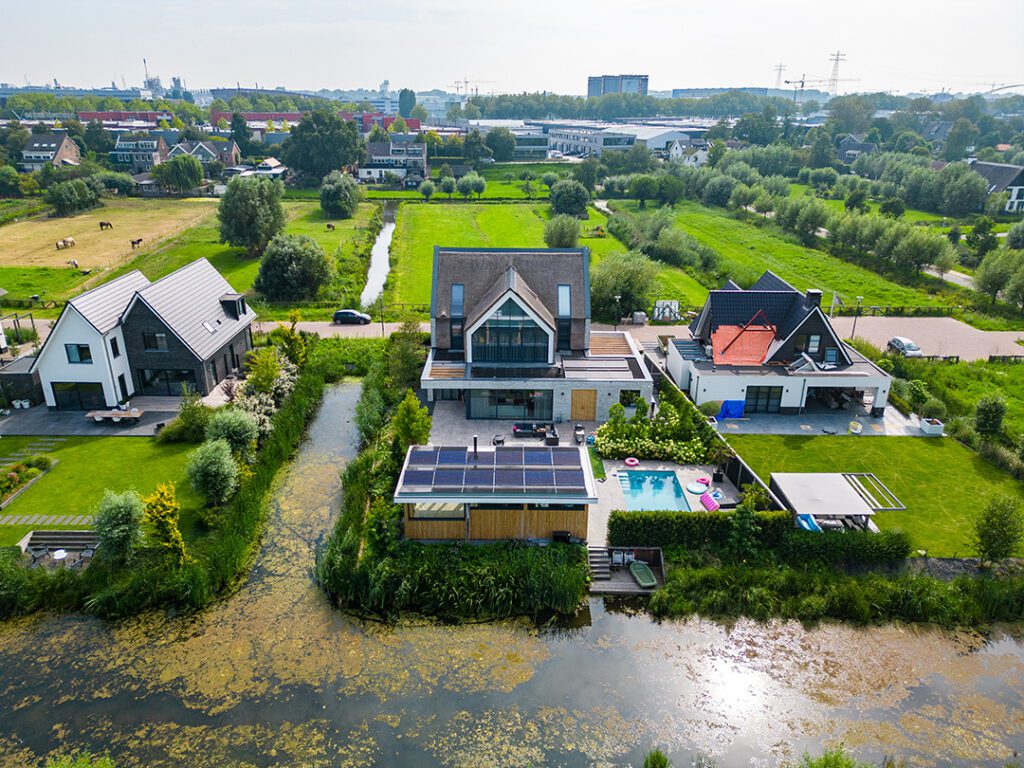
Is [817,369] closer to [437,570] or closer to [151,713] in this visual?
[437,570]

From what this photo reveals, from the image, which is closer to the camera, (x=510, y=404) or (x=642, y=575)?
(x=642, y=575)

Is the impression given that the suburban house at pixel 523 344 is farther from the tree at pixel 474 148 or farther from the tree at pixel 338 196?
the tree at pixel 474 148

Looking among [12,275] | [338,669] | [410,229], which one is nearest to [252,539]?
[338,669]

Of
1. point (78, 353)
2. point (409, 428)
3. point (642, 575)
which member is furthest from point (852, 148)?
point (78, 353)

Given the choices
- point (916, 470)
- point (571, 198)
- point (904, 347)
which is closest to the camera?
point (916, 470)

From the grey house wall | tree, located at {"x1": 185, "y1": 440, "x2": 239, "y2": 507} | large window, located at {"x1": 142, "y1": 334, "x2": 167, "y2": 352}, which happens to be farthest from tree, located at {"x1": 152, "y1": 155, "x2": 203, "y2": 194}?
tree, located at {"x1": 185, "y1": 440, "x2": 239, "y2": 507}

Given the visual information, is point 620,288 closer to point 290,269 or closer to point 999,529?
point 290,269

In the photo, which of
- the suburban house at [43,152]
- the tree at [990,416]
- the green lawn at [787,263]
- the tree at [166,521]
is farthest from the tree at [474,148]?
the tree at [166,521]
